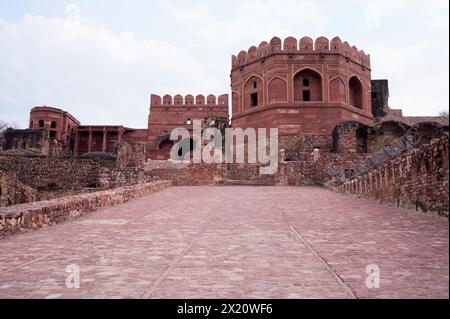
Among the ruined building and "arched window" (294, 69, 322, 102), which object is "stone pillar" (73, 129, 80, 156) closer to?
the ruined building

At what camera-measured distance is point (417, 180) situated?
6.75 m

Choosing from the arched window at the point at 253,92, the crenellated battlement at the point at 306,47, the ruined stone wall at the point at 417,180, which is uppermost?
the crenellated battlement at the point at 306,47

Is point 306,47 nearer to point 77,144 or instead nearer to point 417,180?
point 417,180

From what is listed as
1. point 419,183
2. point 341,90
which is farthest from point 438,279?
point 341,90

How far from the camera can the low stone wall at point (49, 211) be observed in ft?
16.9

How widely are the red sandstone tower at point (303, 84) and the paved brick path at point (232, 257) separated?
19.3 metres

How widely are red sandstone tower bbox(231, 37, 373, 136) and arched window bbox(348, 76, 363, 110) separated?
0.12m

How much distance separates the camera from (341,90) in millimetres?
25812

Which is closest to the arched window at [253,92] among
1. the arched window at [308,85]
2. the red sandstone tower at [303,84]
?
the red sandstone tower at [303,84]

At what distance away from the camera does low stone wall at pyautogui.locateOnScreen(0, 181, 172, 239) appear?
16.9ft

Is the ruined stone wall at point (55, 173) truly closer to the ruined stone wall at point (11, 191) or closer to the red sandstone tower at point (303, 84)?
the ruined stone wall at point (11, 191)

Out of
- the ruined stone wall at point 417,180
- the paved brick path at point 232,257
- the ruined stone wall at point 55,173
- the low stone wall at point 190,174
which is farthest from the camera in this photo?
the ruined stone wall at point 55,173

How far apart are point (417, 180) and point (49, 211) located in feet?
21.4

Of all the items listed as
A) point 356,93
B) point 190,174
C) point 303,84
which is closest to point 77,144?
point 303,84
